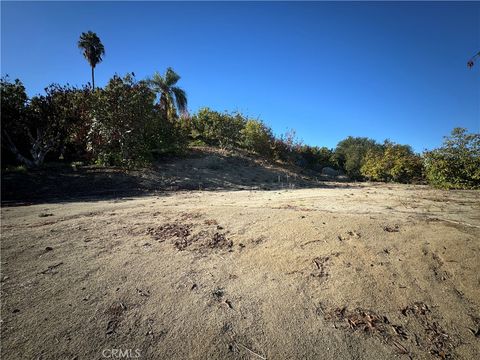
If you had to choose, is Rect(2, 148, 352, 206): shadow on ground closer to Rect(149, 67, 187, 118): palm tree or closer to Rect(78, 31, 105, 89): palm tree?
Rect(149, 67, 187, 118): palm tree

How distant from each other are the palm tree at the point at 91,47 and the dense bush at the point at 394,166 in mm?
30580

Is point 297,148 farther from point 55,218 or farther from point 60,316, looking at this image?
point 60,316

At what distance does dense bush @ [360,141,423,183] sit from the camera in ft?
48.5

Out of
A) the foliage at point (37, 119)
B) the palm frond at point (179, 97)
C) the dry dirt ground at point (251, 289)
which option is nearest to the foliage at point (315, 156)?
the palm frond at point (179, 97)

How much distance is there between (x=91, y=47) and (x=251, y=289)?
3458 centimetres

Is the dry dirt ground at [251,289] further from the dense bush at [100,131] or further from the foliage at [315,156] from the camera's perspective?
the foliage at [315,156]

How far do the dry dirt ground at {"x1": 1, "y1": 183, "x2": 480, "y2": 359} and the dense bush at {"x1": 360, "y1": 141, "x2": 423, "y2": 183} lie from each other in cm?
1166

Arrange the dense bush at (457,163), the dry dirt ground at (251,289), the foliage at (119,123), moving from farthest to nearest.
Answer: the foliage at (119,123) → the dense bush at (457,163) → the dry dirt ground at (251,289)

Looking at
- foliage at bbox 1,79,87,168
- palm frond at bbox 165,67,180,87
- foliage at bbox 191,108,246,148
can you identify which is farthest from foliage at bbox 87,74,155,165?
palm frond at bbox 165,67,180,87

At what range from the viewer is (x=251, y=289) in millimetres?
3084

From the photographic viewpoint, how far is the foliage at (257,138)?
21000 mm

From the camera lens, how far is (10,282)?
3.20 meters

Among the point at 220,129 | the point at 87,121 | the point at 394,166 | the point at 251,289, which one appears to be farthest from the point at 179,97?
the point at 251,289

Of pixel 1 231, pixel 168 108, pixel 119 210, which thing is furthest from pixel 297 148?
pixel 1 231
